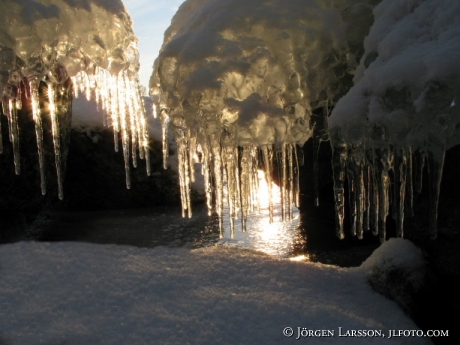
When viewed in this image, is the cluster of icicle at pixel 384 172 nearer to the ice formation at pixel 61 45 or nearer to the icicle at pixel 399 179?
the icicle at pixel 399 179

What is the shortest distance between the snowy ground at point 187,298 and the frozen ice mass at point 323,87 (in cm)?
75

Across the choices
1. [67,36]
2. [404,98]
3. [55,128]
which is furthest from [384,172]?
[55,128]

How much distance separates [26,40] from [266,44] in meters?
1.98

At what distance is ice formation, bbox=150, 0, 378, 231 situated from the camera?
2.79 meters

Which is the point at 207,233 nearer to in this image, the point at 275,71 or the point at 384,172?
the point at 275,71

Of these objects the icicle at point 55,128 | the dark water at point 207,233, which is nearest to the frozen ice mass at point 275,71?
the icicle at point 55,128

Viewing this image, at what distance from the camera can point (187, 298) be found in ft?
10.2

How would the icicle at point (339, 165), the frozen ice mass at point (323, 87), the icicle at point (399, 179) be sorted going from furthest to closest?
the icicle at point (339, 165) < the icicle at point (399, 179) < the frozen ice mass at point (323, 87)

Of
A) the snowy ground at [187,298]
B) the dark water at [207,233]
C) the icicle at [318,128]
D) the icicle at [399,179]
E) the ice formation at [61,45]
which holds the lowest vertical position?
the dark water at [207,233]

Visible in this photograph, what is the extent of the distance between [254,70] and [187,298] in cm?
206

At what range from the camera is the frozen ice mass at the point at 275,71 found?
2240 millimetres

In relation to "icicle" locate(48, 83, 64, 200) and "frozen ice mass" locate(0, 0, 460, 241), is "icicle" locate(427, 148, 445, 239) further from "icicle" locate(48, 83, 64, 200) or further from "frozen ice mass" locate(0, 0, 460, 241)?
"icicle" locate(48, 83, 64, 200)

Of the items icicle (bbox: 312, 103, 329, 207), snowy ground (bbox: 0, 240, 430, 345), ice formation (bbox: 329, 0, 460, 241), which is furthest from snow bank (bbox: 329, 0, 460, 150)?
snowy ground (bbox: 0, 240, 430, 345)

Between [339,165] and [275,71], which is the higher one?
[275,71]
